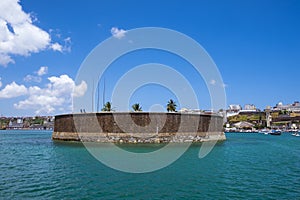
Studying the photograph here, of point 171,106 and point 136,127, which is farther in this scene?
point 171,106

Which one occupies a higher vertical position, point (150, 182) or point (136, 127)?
point (136, 127)

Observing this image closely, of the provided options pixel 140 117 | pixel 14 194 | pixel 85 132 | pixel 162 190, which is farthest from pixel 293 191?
pixel 85 132

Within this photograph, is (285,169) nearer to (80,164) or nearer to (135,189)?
(135,189)

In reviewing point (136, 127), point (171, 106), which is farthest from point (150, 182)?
point (171, 106)

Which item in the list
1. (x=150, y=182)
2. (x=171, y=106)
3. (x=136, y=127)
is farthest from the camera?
(x=171, y=106)

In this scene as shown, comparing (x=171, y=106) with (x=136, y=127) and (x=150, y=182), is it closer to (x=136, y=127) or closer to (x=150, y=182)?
(x=136, y=127)

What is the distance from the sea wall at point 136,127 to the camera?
30.3m

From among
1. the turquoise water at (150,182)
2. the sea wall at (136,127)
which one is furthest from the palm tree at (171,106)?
the turquoise water at (150,182)

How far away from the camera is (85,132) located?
105 ft

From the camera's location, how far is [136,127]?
3039 centimetres

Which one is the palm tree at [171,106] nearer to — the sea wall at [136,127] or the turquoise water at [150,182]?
the sea wall at [136,127]

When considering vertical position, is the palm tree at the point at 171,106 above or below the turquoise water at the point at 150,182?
above

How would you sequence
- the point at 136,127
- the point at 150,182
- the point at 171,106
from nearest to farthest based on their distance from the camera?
the point at 150,182, the point at 136,127, the point at 171,106

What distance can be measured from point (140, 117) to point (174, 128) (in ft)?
13.8
